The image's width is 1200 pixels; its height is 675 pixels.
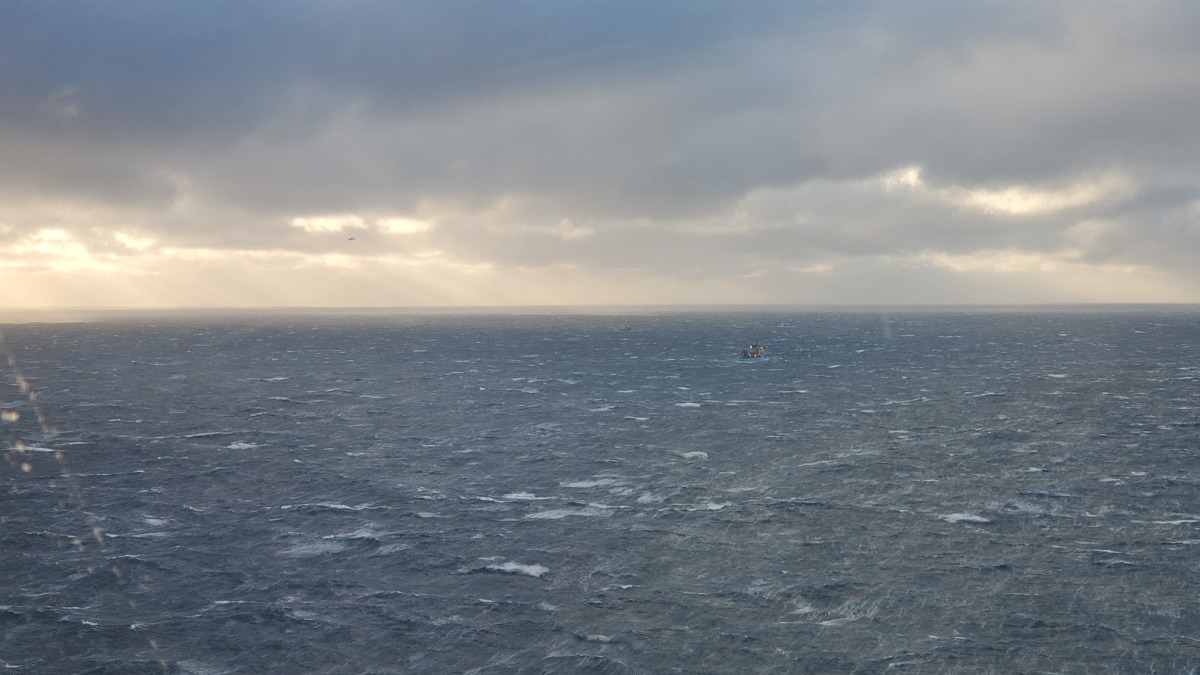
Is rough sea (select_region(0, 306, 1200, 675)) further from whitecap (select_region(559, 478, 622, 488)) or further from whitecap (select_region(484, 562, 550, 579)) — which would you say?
whitecap (select_region(559, 478, 622, 488))

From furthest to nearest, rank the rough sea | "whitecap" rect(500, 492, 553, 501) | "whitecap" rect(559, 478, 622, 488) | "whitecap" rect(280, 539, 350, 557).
→ "whitecap" rect(559, 478, 622, 488)
"whitecap" rect(500, 492, 553, 501)
"whitecap" rect(280, 539, 350, 557)
the rough sea

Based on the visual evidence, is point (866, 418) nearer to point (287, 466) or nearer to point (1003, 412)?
point (1003, 412)

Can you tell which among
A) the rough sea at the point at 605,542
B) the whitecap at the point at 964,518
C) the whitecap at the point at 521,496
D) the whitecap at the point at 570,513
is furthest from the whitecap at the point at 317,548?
the whitecap at the point at 964,518

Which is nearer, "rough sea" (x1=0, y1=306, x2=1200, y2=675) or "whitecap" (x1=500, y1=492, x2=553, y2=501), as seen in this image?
"rough sea" (x1=0, y1=306, x2=1200, y2=675)

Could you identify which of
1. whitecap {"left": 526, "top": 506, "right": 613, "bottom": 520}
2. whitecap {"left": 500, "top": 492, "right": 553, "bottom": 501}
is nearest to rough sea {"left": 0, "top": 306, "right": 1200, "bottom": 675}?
whitecap {"left": 526, "top": 506, "right": 613, "bottom": 520}

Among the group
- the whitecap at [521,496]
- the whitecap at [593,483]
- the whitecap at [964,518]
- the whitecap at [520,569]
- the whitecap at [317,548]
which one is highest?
the whitecap at [593,483]

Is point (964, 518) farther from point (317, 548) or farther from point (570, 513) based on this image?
point (317, 548)

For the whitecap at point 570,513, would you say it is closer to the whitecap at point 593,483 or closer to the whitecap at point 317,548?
the whitecap at point 593,483

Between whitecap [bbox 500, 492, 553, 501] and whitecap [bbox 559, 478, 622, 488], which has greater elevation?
whitecap [bbox 559, 478, 622, 488]

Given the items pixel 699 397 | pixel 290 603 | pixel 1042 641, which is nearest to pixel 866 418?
pixel 699 397
